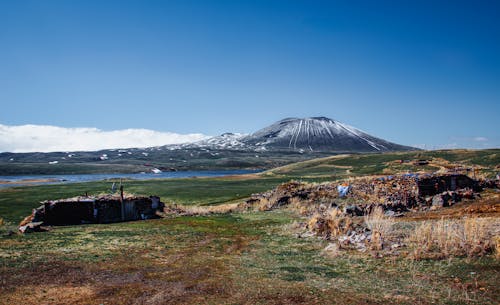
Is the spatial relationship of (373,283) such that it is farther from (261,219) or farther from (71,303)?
(261,219)

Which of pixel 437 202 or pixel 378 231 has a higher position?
pixel 378 231

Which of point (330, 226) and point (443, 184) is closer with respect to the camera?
point (330, 226)

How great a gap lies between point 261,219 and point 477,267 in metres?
14.4

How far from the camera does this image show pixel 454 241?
1064 centimetres

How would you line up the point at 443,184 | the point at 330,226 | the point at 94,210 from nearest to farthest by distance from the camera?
the point at 330,226 → the point at 94,210 → the point at 443,184

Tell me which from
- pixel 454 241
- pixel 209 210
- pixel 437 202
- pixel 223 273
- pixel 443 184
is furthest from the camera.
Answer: pixel 209 210

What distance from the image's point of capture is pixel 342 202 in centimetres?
2811

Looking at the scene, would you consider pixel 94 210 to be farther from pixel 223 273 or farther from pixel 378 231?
pixel 378 231

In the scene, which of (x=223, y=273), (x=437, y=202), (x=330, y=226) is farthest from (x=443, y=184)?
(x=223, y=273)

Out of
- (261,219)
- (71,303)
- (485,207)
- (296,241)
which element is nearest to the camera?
(71,303)

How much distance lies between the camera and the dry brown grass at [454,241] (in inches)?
398

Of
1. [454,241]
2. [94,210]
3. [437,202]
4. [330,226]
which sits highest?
[454,241]

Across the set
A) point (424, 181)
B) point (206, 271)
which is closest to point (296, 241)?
point (206, 271)

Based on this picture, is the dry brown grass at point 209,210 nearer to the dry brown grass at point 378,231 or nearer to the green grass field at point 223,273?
the green grass field at point 223,273
